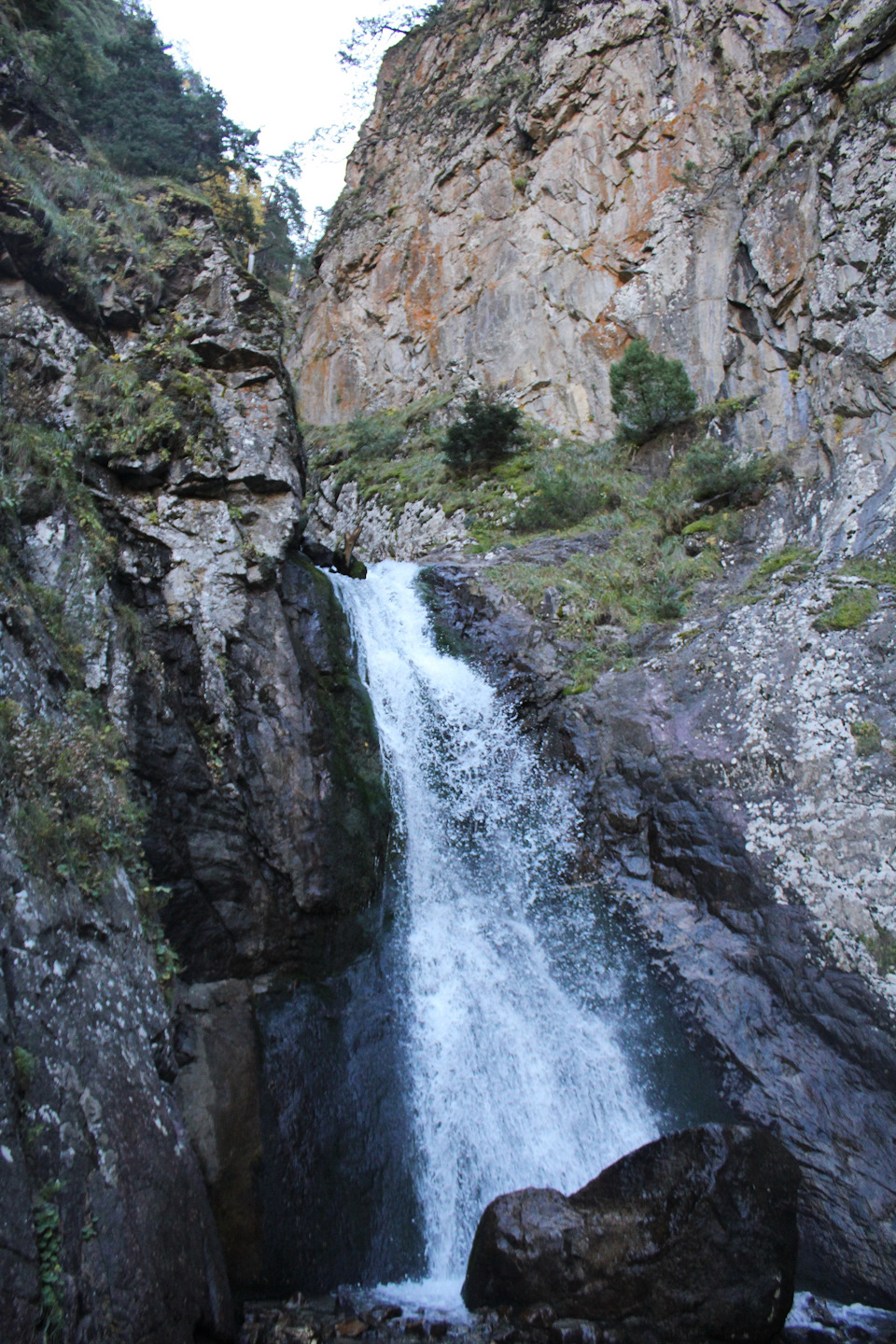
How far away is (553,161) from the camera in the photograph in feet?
72.1

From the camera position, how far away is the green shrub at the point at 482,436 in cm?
1856

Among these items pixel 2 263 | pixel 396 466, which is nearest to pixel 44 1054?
pixel 2 263

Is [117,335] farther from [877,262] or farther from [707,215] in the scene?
[707,215]

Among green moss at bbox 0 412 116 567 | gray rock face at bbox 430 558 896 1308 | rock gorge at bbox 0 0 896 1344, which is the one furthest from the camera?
green moss at bbox 0 412 116 567

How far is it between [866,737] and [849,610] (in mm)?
1900

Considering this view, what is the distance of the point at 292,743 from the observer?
29.8ft

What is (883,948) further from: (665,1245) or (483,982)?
(483,982)

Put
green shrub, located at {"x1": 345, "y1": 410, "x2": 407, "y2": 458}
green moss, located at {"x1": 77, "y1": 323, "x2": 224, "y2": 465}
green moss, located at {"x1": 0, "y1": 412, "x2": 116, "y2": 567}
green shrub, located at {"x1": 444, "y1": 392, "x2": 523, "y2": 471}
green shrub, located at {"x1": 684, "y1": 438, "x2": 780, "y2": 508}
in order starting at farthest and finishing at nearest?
green shrub, located at {"x1": 345, "y1": 410, "x2": 407, "y2": 458} < green shrub, located at {"x1": 444, "y1": 392, "x2": 523, "y2": 471} < green shrub, located at {"x1": 684, "y1": 438, "x2": 780, "y2": 508} < green moss, located at {"x1": 77, "y1": 323, "x2": 224, "y2": 465} < green moss, located at {"x1": 0, "y1": 412, "x2": 116, "y2": 567}

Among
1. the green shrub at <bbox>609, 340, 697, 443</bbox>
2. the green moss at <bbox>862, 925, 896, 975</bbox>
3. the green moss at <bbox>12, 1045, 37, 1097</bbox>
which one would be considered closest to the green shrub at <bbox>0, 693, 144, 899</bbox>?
the green moss at <bbox>12, 1045, 37, 1097</bbox>

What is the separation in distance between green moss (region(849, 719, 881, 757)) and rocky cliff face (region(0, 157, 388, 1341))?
594 cm

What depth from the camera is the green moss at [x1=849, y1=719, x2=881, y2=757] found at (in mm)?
8039

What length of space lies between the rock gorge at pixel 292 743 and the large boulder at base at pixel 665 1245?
44.5 inches

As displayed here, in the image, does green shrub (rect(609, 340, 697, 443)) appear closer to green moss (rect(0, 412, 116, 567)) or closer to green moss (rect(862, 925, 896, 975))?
green moss (rect(0, 412, 116, 567))

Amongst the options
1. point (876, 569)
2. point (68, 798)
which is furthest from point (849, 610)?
point (68, 798)
